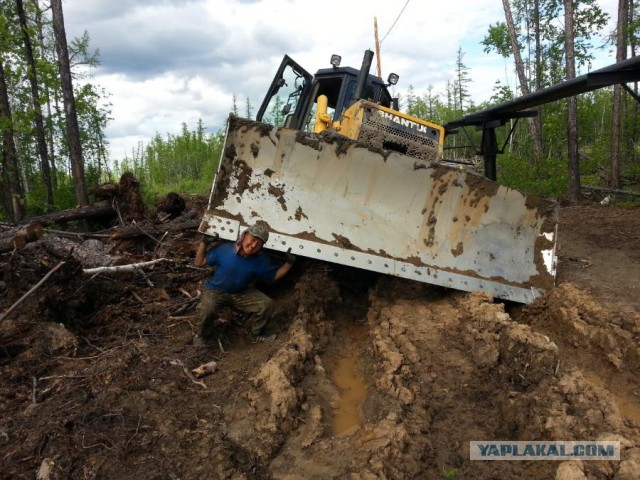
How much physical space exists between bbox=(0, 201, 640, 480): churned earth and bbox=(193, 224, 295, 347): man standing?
0.84 ft

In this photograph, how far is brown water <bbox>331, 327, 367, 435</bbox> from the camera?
10.6ft

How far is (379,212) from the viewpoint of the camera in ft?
15.6

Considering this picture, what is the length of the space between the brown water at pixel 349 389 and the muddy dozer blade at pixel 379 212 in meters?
0.83

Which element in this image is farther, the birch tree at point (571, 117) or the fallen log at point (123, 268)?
the birch tree at point (571, 117)

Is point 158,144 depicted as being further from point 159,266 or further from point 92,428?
point 92,428

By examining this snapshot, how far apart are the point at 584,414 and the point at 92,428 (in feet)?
10.1

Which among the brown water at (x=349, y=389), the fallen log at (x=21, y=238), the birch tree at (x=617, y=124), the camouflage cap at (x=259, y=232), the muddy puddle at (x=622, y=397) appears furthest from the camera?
the birch tree at (x=617, y=124)

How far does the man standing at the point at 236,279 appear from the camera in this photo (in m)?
4.38

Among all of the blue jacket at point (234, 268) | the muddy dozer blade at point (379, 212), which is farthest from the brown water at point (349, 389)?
the blue jacket at point (234, 268)

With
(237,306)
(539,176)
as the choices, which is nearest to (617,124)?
(539,176)

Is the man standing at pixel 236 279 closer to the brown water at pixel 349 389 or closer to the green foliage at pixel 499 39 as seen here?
the brown water at pixel 349 389

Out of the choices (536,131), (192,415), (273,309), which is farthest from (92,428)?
(536,131)

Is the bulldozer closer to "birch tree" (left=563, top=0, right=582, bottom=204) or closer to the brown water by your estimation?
the brown water

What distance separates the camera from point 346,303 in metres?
5.26
